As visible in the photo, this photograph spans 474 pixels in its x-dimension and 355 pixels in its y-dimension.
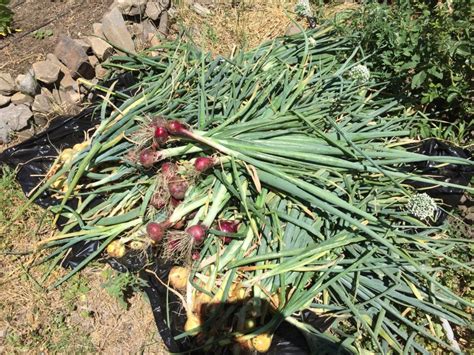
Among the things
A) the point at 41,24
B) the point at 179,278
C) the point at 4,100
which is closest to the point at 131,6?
the point at 41,24

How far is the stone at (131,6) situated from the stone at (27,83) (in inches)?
30.4

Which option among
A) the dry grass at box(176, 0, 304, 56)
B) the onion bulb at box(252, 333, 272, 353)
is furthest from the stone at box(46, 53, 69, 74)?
the onion bulb at box(252, 333, 272, 353)

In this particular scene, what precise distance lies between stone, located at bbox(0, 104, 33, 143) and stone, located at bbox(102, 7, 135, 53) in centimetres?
68

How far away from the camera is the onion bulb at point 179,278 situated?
1.78m

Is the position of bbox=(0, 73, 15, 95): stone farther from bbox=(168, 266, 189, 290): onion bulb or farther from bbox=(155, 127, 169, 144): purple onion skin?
bbox=(168, 266, 189, 290): onion bulb

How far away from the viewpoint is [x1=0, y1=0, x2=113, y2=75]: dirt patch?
2.63 metres

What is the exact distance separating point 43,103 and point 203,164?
4.23 ft

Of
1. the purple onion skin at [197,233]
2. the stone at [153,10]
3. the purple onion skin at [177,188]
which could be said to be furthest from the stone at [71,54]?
the purple onion skin at [197,233]

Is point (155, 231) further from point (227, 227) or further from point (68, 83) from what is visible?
point (68, 83)

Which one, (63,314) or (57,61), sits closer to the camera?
(63,314)

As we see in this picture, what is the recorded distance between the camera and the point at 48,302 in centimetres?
202

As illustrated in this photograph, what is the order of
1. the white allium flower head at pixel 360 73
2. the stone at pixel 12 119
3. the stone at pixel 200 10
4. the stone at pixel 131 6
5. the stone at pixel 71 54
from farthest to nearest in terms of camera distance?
the stone at pixel 200 10, the stone at pixel 131 6, the stone at pixel 71 54, the stone at pixel 12 119, the white allium flower head at pixel 360 73

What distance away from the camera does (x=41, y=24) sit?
2.79 meters

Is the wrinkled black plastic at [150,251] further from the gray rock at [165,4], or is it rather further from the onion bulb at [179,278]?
the gray rock at [165,4]
